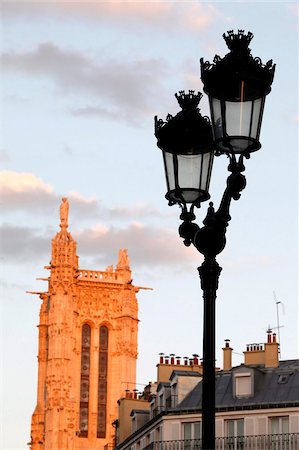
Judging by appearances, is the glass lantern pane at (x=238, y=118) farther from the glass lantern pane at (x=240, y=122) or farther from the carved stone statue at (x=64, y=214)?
the carved stone statue at (x=64, y=214)

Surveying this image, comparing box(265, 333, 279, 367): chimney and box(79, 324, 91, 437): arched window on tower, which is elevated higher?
box(79, 324, 91, 437): arched window on tower

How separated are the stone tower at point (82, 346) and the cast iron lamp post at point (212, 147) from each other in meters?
121

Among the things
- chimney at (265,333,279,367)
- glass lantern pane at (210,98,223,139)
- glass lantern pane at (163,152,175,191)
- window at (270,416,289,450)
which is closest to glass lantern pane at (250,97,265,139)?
glass lantern pane at (210,98,223,139)

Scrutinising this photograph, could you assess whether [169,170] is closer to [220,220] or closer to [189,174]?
[189,174]

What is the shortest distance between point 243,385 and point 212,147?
3650 cm

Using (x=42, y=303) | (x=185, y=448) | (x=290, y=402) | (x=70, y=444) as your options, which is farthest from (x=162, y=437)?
(x=42, y=303)

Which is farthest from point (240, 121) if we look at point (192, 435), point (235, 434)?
point (192, 435)

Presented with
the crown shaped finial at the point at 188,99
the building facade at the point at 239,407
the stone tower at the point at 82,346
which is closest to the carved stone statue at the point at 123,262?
the stone tower at the point at 82,346

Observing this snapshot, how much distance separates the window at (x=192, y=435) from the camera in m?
48.0

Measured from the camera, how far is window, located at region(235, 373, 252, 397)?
49344 mm

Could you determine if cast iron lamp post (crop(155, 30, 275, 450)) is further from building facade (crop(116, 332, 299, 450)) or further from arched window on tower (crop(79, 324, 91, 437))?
arched window on tower (crop(79, 324, 91, 437))

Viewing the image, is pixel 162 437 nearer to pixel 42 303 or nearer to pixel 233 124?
pixel 233 124

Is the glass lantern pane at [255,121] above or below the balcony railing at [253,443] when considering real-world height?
below

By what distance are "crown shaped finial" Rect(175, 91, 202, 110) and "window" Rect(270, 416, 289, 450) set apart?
32.2 metres
